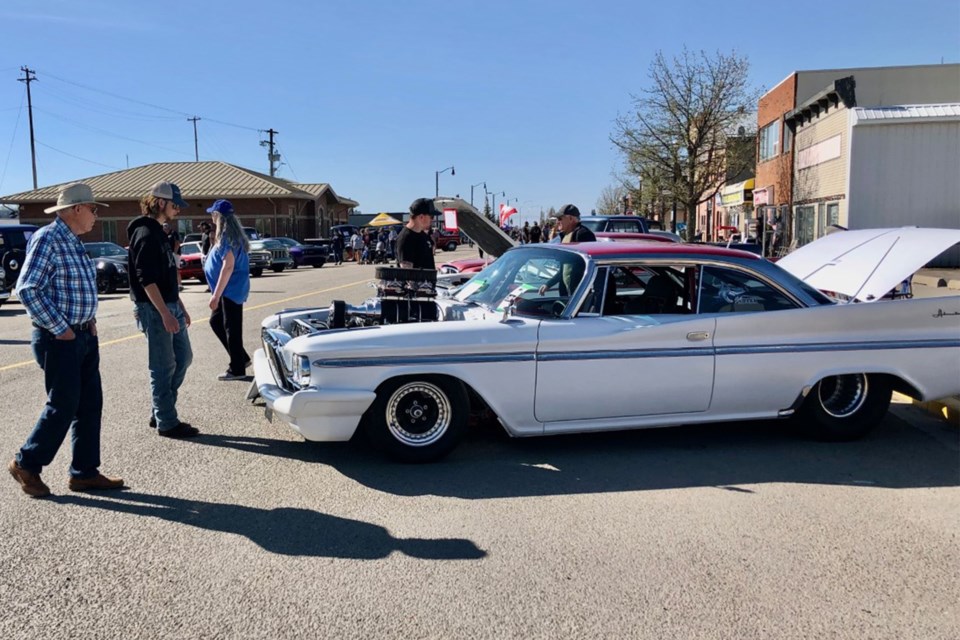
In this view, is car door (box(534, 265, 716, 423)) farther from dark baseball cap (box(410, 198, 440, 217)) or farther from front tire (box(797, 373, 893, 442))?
dark baseball cap (box(410, 198, 440, 217))

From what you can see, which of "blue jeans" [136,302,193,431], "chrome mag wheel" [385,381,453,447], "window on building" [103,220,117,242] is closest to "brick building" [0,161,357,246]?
"window on building" [103,220,117,242]

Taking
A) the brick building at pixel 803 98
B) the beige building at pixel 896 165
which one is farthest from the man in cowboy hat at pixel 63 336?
the brick building at pixel 803 98

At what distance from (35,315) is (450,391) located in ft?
7.95

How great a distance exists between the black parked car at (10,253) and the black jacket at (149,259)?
13.5 metres

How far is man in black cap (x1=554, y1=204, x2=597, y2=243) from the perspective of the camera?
8.29m

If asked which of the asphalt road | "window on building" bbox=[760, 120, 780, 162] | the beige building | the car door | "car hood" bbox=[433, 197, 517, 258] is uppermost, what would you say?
"window on building" bbox=[760, 120, 780, 162]

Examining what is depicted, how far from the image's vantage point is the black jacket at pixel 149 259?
17.3ft

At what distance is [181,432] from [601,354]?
3.19m

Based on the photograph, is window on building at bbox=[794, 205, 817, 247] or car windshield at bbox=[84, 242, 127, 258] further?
window on building at bbox=[794, 205, 817, 247]

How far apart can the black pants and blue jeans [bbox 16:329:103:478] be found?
9.88 feet

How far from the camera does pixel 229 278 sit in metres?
7.28

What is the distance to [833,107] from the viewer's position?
25.3 metres

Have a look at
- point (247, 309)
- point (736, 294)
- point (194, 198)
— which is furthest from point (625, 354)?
point (194, 198)

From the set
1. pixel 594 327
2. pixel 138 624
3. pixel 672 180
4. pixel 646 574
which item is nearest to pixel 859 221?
pixel 672 180
